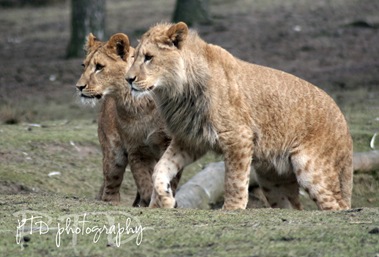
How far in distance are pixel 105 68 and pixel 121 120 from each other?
53cm

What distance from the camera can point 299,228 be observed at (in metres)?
6.23

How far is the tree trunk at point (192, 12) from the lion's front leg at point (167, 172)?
12.7m

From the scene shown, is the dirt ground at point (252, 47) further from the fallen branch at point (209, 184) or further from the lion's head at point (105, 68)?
the lion's head at point (105, 68)

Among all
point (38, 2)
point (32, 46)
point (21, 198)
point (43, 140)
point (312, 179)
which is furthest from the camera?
point (38, 2)

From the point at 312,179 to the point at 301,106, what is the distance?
617 mm

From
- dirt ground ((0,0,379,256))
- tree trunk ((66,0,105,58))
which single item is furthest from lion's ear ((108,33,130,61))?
tree trunk ((66,0,105,58))

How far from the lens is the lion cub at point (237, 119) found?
7961 millimetres

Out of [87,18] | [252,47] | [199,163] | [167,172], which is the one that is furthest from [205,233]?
[252,47]

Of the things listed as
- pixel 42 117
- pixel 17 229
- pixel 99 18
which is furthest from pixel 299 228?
pixel 99 18

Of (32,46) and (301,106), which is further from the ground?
(301,106)

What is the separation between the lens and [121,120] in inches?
360

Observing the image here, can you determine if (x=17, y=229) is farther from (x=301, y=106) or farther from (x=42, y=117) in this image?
(x=42, y=117)

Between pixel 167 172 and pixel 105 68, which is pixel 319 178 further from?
pixel 105 68

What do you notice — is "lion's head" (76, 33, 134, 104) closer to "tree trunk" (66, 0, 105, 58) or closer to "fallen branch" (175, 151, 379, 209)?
"fallen branch" (175, 151, 379, 209)
